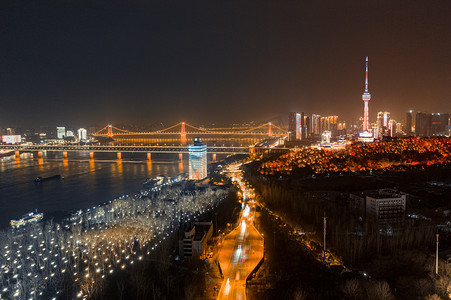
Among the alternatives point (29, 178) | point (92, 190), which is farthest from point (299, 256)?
point (29, 178)

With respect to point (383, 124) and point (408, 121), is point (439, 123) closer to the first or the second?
point (408, 121)

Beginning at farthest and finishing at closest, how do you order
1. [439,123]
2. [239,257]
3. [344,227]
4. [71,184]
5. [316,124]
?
1. [316,124]
2. [439,123]
3. [71,184]
4. [344,227]
5. [239,257]

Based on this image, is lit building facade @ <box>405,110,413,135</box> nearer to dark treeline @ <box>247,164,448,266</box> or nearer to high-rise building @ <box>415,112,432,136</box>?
high-rise building @ <box>415,112,432,136</box>

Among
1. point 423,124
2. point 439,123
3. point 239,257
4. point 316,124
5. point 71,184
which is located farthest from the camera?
point 316,124

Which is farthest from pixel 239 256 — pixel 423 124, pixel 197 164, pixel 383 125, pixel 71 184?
pixel 383 125

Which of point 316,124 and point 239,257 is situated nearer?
point 239,257

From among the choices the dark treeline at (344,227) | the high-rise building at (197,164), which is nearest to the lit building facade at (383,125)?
the high-rise building at (197,164)

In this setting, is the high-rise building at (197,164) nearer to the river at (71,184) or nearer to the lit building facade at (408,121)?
the river at (71,184)
